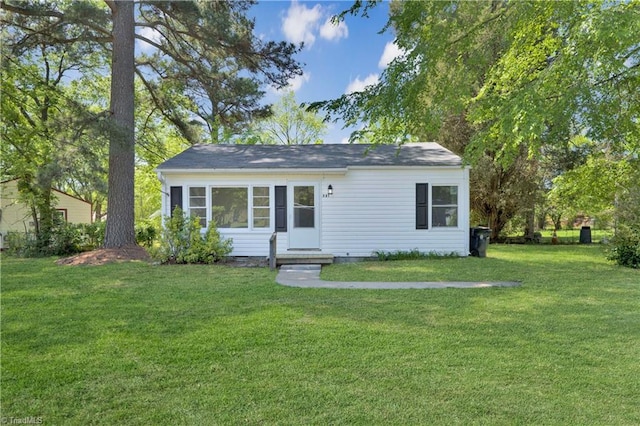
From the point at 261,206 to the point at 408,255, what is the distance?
178 inches

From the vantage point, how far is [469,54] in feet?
17.4

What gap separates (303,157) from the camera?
11633mm

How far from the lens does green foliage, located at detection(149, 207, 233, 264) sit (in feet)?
31.6

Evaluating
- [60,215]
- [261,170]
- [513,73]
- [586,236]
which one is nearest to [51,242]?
[60,215]

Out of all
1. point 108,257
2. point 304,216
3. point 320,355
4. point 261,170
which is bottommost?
point 320,355

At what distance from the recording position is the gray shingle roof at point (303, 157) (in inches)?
417

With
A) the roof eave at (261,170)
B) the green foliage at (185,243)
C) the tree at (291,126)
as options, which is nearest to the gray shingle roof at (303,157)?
the roof eave at (261,170)

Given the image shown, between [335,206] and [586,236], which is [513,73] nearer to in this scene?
[335,206]

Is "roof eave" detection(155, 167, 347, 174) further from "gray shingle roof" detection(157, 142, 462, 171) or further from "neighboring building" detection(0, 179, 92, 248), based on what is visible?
"neighboring building" detection(0, 179, 92, 248)

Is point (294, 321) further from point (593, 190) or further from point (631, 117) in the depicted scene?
point (593, 190)

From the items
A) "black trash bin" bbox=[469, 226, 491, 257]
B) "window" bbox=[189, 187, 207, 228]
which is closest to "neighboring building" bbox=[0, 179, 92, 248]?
"window" bbox=[189, 187, 207, 228]

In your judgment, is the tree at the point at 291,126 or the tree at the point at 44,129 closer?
the tree at the point at 44,129

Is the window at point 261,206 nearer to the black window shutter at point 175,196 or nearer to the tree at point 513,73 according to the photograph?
the black window shutter at point 175,196

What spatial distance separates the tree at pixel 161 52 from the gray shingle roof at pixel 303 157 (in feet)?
5.66
